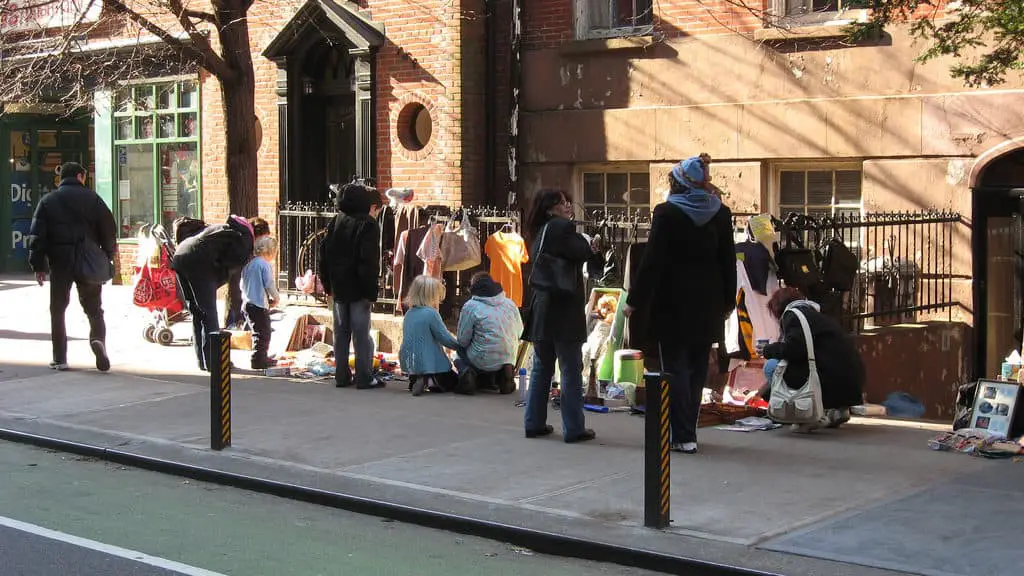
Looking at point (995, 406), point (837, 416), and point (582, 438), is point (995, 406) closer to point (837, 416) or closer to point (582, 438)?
point (837, 416)

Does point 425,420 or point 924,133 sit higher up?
point 924,133

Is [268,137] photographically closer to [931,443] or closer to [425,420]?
[425,420]

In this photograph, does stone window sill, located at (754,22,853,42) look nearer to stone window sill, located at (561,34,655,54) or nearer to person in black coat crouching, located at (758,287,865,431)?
stone window sill, located at (561,34,655,54)

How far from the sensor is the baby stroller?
14883mm

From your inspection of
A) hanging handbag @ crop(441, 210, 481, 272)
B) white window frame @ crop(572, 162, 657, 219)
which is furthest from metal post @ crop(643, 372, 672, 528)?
white window frame @ crop(572, 162, 657, 219)

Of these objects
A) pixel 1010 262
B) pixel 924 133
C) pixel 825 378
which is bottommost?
pixel 825 378

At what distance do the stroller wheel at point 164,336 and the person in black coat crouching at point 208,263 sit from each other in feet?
7.31

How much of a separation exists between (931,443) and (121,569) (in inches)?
219

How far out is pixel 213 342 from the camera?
9211mm

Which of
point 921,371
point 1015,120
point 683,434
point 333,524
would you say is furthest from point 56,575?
point 1015,120

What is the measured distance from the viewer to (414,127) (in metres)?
16.9

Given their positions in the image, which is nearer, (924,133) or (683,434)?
(683,434)

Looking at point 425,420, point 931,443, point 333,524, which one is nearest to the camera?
point 333,524

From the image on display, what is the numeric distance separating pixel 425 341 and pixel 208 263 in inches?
104
